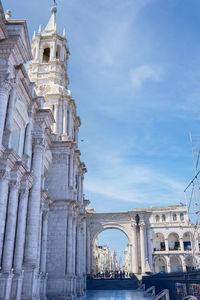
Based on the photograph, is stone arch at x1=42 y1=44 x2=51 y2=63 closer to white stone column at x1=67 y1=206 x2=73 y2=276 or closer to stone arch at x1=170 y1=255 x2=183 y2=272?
white stone column at x1=67 y1=206 x2=73 y2=276

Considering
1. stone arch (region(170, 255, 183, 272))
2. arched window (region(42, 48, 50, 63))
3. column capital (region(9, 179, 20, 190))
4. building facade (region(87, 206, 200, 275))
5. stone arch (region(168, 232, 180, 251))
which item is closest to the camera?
column capital (region(9, 179, 20, 190))

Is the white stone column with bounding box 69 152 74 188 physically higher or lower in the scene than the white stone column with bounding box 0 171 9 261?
higher

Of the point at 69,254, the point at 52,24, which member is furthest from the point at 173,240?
the point at 52,24

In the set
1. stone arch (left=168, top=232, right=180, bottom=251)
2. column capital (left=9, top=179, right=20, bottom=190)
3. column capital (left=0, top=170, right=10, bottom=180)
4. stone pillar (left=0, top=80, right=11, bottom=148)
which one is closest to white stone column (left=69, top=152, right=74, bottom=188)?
column capital (left=9, top=179, right=20, bottom=190)

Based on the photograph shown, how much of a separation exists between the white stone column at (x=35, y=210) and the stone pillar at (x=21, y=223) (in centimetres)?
85

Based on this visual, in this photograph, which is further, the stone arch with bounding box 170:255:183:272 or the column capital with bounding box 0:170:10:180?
the stone arch with bounding box 170:255:183:272

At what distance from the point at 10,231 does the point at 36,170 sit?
6.07 meters

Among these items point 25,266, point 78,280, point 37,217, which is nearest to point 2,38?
point 37,217

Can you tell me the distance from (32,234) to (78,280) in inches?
496

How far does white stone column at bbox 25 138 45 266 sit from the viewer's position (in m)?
18.6

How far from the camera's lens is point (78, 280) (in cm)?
2917

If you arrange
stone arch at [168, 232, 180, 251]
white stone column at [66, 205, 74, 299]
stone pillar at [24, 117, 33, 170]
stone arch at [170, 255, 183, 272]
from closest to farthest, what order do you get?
1. stone pillar at [24, 117, 33, 170]
2. white stone column at [66, 205, 74, 299]
3. stone arch at [170, 255, 183, 272]
4. stone arch at [168, 232, 180, 251]

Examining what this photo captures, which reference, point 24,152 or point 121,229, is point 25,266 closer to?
point 24,152

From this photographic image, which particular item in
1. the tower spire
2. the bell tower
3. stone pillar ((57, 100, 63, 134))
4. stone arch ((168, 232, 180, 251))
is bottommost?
stone arch ((168, 232, 180, 251))
